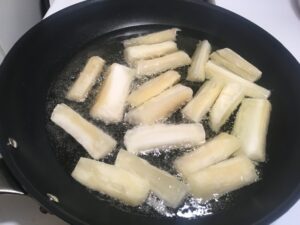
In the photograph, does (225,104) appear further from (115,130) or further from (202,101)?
(115,130)

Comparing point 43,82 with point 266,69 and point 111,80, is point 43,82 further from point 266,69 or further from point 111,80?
point 266,69

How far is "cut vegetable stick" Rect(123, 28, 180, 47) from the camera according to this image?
0.75 meters

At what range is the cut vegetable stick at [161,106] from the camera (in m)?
0.64

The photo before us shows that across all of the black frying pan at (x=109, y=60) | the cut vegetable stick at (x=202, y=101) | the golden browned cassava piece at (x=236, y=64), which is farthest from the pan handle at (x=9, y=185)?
the golden browned cassava piece at (x=236, y=64)

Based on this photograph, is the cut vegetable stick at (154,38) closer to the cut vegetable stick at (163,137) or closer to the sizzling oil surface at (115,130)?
the sizzling oil surface at (115,130)

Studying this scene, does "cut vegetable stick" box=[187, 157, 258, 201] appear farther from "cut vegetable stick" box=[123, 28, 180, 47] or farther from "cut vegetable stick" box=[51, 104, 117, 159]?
"cut vegetable stick" box=[123, 28, 180, 47]

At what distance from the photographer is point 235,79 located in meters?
0.70

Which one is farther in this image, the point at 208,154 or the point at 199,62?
the point at 199,62

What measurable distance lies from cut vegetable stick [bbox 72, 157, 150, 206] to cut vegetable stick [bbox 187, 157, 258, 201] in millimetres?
67

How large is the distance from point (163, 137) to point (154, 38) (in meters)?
0.21

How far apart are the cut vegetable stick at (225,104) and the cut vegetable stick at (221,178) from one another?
0.07m

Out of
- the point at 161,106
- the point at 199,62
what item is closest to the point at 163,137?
the point at 161,106

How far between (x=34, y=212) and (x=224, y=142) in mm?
300

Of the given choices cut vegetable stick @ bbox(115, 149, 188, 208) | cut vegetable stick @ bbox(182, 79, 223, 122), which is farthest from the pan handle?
cut vegetable stick @ bbox(182, 79, 223, 122)
